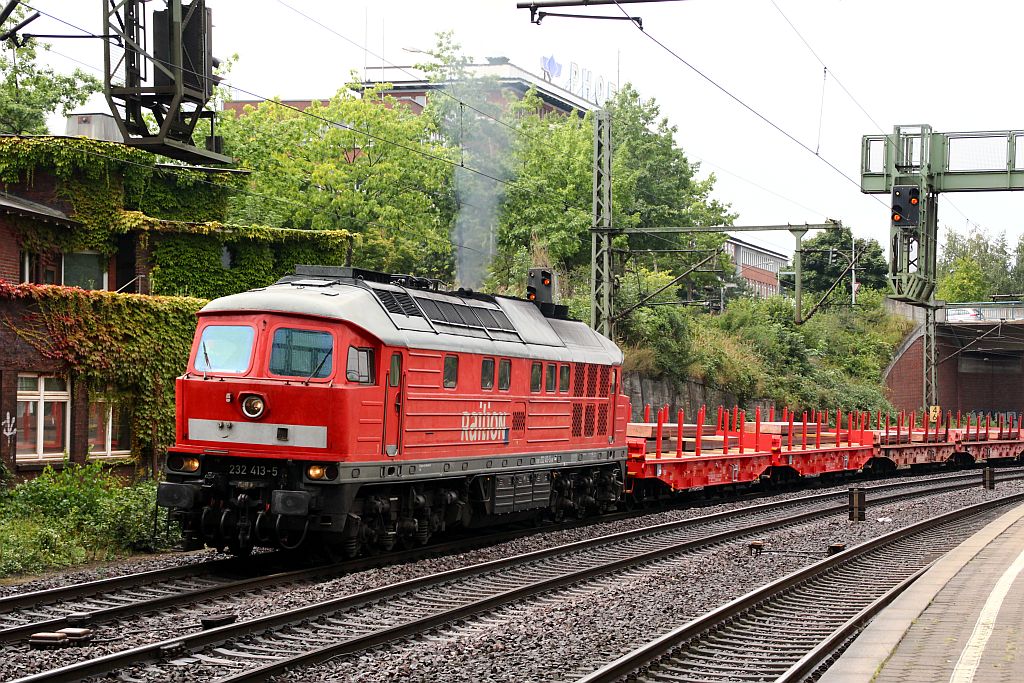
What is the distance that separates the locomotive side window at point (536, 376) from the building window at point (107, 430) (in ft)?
29.3

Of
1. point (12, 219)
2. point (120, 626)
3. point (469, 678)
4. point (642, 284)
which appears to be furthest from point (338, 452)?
point (642, 284)

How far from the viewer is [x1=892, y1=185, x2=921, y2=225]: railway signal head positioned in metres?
25.2

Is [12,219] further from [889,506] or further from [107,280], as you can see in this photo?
[889,506]

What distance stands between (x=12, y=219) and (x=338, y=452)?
15574 millimetres

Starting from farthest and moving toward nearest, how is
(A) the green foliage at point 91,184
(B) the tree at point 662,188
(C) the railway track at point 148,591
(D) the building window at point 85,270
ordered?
(B) the tree at point 662,188 → (D) the building window at point 85,270 → (A) the green foliage at point 91,184 → (C) the railway track at point 148,591

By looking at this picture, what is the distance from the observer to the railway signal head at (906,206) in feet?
82.7

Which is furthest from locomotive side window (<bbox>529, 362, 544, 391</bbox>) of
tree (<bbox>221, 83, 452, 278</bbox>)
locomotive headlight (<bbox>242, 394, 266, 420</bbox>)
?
tree (<bbox>221, 83, 452, 278</bbox>)

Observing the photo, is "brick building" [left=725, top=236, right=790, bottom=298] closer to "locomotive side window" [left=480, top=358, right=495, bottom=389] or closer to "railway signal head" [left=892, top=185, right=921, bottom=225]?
"railway signal head" [left=892, top=185, right=921, bottom=225]

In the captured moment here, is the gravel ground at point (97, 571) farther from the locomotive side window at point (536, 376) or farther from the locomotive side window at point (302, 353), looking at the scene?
the locomotive side window at point (536, 376)

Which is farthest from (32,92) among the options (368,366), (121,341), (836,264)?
(836,264)

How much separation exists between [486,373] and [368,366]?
10.4ft

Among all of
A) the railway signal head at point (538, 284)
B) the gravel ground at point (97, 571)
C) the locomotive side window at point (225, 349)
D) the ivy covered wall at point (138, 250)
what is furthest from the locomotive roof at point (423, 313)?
the ivy covered wall at point (138, 250)

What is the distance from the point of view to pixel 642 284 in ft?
149

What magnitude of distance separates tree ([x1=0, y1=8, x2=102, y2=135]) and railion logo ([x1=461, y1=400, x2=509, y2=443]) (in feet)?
107
